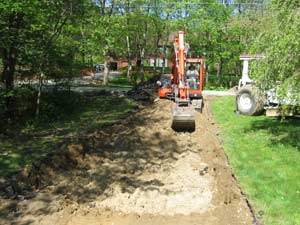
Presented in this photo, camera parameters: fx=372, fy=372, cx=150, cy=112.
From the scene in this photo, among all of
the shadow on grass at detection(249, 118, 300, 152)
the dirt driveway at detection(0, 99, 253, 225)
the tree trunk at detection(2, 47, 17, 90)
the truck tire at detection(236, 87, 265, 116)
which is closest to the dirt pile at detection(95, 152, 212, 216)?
the dirt driveway at detection(0, 99, 253, 225)

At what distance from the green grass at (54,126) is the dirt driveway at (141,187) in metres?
1.01

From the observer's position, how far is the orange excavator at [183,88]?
37.8ft

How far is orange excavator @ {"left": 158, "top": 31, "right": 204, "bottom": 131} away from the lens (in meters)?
11.5

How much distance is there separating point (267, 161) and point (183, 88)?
14.5ft

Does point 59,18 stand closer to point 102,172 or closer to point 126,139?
point 126,139

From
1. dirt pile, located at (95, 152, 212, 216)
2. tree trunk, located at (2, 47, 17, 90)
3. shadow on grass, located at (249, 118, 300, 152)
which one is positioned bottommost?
dirt pile, located at (95, 152, 212, 216)

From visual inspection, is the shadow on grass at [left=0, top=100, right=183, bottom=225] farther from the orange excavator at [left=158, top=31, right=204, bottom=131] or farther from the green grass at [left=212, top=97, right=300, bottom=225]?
Result: the green grass at [left=212, top=97, right=300, bottom=225]

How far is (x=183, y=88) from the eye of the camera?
12.6m

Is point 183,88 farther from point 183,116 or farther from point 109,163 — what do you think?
point 109,163

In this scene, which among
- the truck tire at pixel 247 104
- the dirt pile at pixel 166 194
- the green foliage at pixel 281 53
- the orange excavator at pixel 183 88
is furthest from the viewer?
the truck tire at pixel 247 104

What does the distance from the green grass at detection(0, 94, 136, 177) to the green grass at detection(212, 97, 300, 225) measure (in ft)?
15.5

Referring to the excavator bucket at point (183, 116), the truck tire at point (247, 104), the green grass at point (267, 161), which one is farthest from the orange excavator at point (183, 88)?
the truck tire at point (247, 104)

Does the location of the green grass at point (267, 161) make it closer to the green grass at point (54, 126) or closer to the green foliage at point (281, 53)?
the green foliage at point (281, 53)

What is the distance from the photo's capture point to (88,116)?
15656 mm
